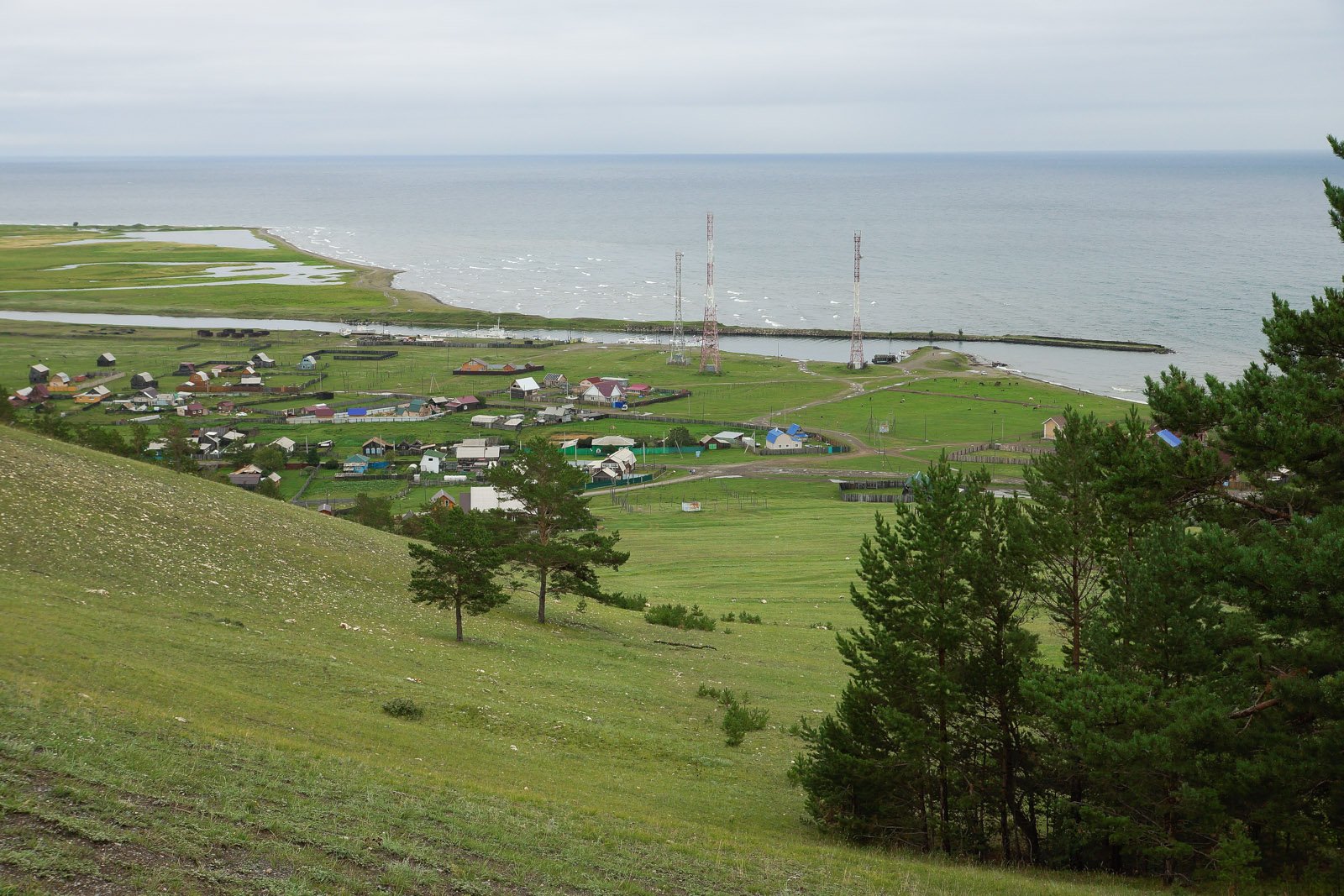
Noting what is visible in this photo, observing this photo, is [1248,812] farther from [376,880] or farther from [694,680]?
[694,680]

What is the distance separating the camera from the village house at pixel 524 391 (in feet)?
374

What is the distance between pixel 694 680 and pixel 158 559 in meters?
15.7

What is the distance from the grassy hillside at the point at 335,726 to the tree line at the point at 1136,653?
174 centimetres

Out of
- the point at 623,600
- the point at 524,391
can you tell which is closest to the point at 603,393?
the point at 524,391

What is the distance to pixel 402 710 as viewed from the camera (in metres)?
21.8

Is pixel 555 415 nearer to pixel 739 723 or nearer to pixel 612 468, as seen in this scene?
pixel 612 468

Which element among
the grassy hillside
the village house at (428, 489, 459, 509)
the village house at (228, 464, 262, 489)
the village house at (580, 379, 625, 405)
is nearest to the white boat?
the village house at (580, 379, 625, 405)

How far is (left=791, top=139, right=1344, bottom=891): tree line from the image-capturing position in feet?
50.8

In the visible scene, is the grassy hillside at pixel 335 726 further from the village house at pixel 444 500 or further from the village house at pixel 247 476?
the village house at pixel 247 476

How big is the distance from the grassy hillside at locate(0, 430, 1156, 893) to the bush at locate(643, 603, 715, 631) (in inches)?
30.0

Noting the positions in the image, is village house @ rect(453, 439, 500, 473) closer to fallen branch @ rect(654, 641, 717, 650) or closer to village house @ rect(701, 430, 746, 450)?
village house @ rect(701, 430, 746, 450)

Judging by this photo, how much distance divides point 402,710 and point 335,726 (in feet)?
7.38

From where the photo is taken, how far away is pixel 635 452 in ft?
305

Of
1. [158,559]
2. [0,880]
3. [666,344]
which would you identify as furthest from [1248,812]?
[666,344]
